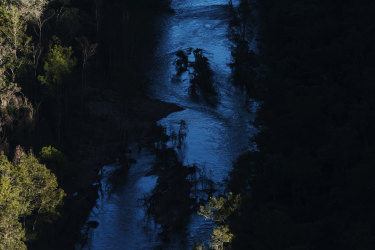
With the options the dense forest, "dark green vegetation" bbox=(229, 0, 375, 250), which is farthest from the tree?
"dark green vegetation" bbox=(229, 0, 375, 250)

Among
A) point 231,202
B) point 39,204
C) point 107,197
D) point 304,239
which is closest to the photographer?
point 304,239

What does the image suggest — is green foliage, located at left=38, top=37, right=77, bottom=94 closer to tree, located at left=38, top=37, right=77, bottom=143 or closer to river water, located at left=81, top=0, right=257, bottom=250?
tree, located at left=38, top=37, right=77, bottom=143

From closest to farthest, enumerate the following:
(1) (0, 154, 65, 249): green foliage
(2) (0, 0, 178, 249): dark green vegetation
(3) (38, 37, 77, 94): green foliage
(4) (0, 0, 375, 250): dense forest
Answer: (1) (0, 154, 65, 249): green foliage < (4) (0, 0, 375, 250): dense forest < (2) (0, 0, 178, 249): dark green vegetation < (3) (38, 37, 77, 94): green foliage

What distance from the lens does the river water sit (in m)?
38.6

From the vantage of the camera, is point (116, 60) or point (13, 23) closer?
point (13, 23)

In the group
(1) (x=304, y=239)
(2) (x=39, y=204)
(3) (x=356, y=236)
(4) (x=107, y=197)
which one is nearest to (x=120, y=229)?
(4) (x=107, y=197)

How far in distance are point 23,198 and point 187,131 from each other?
2521cm

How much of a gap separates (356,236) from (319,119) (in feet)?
48.0

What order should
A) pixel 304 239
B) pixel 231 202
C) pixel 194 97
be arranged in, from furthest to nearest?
1. pixel 194 97
2. pixel 231 202
3. pixel 304 239

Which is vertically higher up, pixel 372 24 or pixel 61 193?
pixel 372 24

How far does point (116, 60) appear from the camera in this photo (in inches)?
2800

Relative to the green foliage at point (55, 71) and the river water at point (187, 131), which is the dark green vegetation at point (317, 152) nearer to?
the river water at point (187, 131)

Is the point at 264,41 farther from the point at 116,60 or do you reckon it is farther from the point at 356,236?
the point at 356,236

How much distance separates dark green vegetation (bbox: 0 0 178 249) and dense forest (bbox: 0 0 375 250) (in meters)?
0.13
